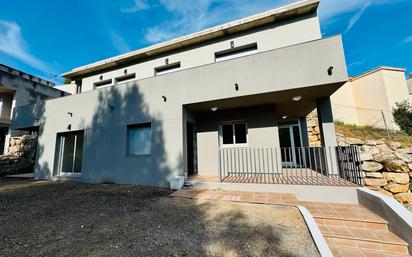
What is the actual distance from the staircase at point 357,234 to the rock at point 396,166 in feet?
17.0

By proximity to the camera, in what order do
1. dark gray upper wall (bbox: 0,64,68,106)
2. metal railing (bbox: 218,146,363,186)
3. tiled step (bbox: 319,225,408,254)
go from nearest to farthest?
tiled step (bbox: 319,225,408,254) < metal railing (bbox: 218,146,363,186) < dark gray upper wall (bbox: 0,64,68,106)

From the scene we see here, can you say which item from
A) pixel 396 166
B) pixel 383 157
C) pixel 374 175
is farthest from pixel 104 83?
pixel 396 166

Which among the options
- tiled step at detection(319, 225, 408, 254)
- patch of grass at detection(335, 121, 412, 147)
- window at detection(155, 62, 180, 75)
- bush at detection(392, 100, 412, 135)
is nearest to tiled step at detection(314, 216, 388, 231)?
tiled step at detection(319, 225, 408, 254)

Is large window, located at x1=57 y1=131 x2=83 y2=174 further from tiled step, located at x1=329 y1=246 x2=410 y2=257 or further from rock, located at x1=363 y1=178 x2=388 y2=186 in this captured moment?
rock, located at x1=363 y1=178 x2=388 y2=186

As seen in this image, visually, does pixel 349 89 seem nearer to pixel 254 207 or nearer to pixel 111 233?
pixel 254 207

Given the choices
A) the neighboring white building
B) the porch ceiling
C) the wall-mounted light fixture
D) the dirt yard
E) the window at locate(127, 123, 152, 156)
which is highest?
the neighboring white building

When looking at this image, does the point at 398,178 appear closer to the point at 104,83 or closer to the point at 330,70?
the point at 330,70

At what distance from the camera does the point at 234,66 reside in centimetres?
678

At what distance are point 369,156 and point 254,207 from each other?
24.3 ft

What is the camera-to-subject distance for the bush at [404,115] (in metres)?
15.0

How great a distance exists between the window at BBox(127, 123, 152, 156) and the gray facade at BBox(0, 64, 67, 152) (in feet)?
50.2

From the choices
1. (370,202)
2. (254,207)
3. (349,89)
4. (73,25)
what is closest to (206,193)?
(254,207)

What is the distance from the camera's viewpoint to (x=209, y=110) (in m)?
8.52

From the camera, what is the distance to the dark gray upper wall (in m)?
15.8
